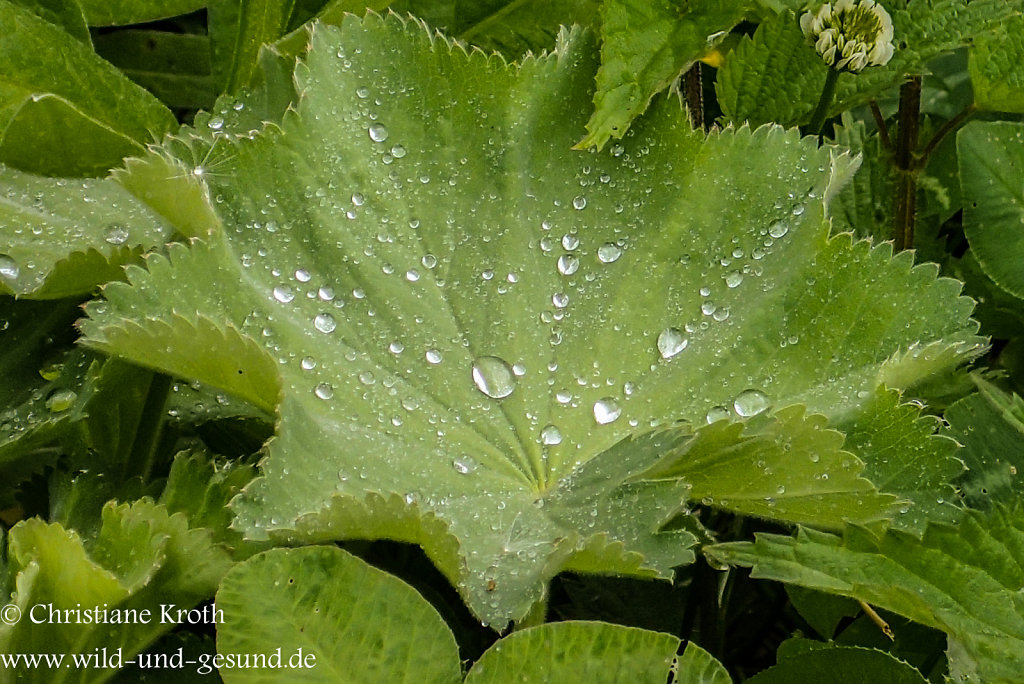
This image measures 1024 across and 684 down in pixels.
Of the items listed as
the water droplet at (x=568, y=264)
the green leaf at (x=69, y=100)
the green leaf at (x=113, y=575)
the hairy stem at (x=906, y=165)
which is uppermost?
the green leaf at (x=69, y=100)

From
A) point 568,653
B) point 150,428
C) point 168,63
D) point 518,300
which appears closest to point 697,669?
point 568,653

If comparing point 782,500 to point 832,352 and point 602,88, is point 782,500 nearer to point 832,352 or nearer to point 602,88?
point 832,352

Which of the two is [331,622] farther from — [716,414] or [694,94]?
[694,94]

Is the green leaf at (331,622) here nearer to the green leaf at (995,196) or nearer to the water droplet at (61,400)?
the water droplet at (61,400)

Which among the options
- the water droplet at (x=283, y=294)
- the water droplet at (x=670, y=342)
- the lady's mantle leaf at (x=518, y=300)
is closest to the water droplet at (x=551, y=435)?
the lady's mantle leaf at (x=518, y=300)

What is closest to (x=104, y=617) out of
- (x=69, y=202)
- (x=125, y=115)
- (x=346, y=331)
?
(x=346, y=331)

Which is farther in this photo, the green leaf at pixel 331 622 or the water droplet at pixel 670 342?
the water droplet at pixel 670 342
